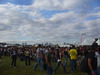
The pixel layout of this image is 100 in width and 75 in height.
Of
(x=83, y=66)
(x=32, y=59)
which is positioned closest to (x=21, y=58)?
(x=32, y=59)

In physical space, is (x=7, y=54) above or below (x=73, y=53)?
below

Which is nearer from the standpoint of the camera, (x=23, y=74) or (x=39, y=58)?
(x=23, y=74)

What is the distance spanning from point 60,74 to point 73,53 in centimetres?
185

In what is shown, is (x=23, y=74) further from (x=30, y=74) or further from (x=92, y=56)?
(x=92, y=56)

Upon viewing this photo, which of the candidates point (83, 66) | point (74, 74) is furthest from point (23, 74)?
point (83, 66)

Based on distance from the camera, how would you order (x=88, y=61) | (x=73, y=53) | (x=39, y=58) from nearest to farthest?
(x=88, y=61)
(x=73, y=53)
(x=39, y=58)

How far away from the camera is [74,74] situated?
7.80 meters

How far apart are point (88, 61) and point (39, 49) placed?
6.00m

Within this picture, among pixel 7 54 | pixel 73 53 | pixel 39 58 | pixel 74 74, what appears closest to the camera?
pixel 74 74

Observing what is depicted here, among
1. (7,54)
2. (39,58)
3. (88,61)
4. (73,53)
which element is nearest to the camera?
(88,61)

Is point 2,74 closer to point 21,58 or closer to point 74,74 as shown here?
point 74,74

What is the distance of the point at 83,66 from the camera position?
153 inches

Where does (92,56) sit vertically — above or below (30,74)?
above

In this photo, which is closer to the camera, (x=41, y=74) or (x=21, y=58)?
(x=41, y=74)
